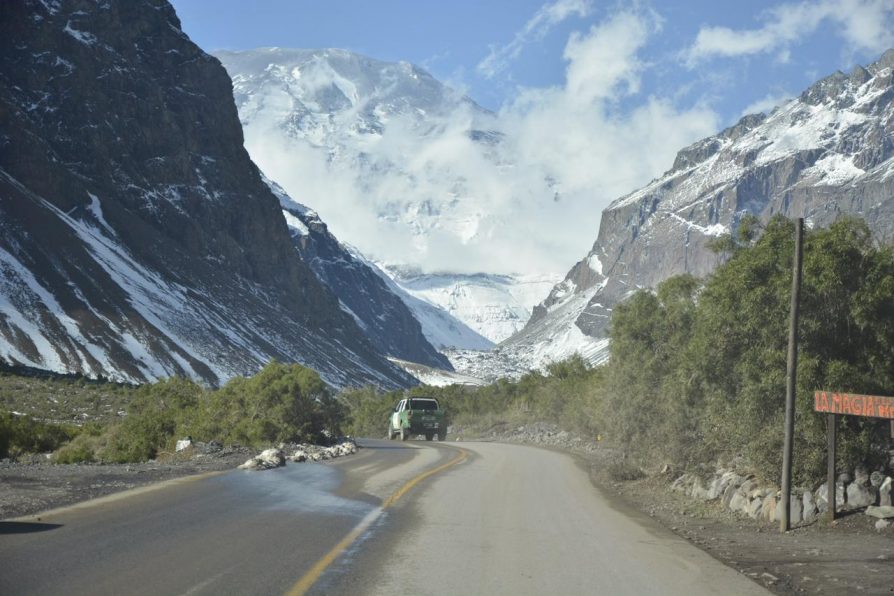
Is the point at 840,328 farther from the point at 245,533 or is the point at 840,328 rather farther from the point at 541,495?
the point at 245,533

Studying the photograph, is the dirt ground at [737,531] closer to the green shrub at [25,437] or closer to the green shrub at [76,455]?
the green shrub at [76,455]

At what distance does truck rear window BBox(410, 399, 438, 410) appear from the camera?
2157 inches

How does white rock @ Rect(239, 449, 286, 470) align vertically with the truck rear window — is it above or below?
below

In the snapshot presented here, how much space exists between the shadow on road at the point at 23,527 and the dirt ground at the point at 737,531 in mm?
883

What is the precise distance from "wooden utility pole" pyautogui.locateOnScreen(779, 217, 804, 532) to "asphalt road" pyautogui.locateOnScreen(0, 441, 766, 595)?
2.25 meters

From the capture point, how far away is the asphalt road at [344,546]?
1036 cm

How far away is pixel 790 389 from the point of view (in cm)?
1562

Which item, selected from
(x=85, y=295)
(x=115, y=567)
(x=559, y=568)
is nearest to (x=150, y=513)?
(x=115, y=567)

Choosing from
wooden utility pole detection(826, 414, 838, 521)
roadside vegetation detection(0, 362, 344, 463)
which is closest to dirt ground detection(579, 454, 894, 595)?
wooden utility pole detection(826, 414, 838, 521)

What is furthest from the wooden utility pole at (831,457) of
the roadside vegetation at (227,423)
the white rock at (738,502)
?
the roadside vegetation at (227,423)

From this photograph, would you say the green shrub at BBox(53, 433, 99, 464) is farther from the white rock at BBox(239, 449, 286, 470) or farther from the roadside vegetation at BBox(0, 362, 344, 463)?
the white rock at BBox(239, 449, 286, 470)

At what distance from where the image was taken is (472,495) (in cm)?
2066

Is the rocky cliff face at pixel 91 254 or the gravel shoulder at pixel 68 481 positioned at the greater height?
the rocky cliff face at pixel 91 254

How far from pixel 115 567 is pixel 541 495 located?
39.9ft
